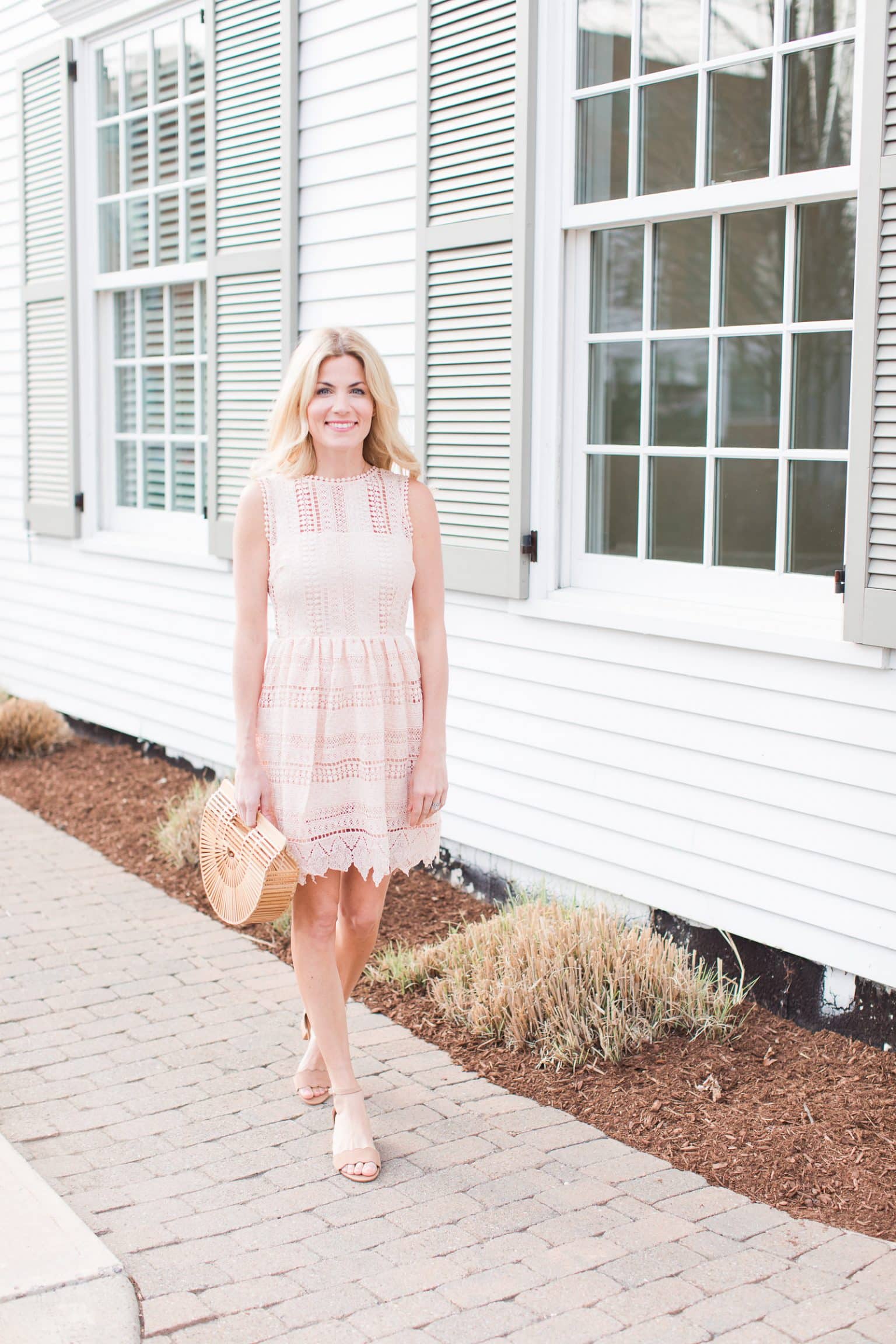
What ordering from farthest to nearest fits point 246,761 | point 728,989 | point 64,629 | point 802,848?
point 64,629 < point 728,989 < point 802,848 < point 246,761

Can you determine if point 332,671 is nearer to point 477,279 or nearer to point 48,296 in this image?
point 477,279

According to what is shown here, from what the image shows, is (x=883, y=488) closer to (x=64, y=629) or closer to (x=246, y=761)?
(x=246, y=761)

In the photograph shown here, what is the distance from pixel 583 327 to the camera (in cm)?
460

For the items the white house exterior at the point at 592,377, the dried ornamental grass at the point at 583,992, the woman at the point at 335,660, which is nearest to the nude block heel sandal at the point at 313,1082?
the woman at the point at 335,660

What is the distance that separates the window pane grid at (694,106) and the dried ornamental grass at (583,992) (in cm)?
215

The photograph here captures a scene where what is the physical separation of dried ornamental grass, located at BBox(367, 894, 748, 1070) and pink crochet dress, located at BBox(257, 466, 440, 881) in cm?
86

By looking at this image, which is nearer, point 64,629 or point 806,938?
point 806,938

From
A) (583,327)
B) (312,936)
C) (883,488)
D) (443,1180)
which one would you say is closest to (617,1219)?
(443,1180)

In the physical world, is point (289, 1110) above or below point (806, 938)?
below

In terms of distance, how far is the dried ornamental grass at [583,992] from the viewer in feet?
12.5

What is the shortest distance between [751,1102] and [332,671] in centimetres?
152

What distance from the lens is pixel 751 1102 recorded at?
11.7 ft

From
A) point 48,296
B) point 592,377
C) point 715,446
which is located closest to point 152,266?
point 48,296

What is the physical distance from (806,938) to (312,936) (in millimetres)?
1445
